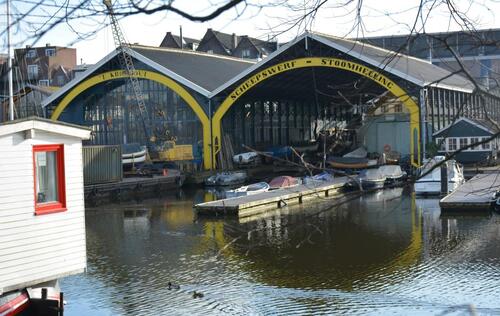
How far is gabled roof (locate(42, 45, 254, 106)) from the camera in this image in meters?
44.1

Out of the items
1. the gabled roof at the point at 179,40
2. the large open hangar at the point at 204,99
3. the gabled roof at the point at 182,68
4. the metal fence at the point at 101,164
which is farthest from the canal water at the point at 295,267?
the gabled roof at the point at 179,40

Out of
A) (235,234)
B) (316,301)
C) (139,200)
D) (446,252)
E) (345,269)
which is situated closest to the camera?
(316,301)

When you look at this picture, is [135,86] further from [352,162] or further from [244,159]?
[352,162]

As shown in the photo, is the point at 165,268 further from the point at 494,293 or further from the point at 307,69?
the point at 307,69

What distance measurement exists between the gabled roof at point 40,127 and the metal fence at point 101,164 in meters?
25.0

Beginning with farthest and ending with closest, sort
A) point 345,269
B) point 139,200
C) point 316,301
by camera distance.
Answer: point 139,200 → point 345,269 → point 316,301

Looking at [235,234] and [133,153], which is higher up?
[133,153]

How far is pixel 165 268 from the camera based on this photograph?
57.9 ft

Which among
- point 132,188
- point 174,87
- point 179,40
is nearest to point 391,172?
point 132,188

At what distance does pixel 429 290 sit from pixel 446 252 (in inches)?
171

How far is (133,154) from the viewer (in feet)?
140

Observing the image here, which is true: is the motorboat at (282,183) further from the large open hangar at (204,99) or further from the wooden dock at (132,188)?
the large open hangar at (204,99)

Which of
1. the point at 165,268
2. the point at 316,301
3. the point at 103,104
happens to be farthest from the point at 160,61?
the point at 316,301

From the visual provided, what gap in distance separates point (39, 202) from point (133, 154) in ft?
105
